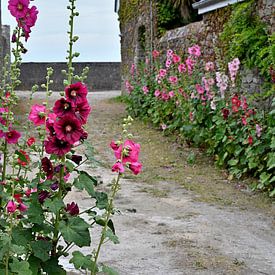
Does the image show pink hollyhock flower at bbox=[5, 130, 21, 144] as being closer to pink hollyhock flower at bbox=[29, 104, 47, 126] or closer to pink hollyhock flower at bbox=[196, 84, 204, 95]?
pink hollyhock flower at bbox=[29, 104, 47, 126]

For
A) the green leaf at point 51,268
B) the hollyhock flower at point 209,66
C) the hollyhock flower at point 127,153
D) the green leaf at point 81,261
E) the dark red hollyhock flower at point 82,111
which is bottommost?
the green leaf at point 51,268

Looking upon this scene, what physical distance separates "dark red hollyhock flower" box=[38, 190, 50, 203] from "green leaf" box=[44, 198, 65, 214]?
0.26ft

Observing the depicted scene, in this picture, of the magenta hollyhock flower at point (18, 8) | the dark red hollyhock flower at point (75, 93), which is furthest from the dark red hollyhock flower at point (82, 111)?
the magenta hollyhock flower at point (18, 8)

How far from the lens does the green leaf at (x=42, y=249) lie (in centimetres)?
216

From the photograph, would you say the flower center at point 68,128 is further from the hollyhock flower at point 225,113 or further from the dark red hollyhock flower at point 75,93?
the hollyhock flower at point 225,113

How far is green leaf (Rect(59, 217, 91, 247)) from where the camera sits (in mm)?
2080

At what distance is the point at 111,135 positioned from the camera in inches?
411

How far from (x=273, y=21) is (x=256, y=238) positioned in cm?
281

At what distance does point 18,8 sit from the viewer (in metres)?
2.49

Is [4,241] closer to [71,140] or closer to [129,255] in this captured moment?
[71,140]

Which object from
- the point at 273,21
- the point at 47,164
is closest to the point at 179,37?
the point at 273,21

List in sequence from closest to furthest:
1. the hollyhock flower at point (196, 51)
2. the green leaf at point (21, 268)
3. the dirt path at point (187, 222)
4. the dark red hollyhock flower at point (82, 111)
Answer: the green leaf at point (21, 268) < the dark red hollyhock flower at point (82, 111) < the dirt path at point (187, 222) < the hollyhock flower at point (196, 51)

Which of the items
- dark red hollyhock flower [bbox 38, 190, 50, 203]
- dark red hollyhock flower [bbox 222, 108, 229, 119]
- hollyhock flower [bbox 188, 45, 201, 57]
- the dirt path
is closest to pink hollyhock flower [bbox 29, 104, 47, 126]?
dark red hollyhock flower [bbox 38, 190, 50, 203]

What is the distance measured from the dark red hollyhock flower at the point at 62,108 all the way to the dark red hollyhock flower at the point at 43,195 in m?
0.30
